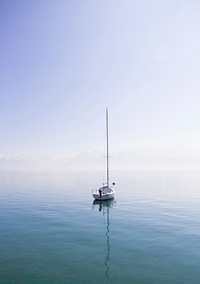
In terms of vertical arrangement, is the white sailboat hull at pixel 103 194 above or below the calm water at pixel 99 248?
above

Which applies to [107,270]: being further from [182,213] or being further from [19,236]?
[182,213]

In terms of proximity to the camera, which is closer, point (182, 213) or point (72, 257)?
point (72, 257)

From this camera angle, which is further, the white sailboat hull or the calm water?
the white sailboat hull

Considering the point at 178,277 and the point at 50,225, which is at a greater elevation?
the point at 50,225

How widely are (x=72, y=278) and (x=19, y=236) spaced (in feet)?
49.8

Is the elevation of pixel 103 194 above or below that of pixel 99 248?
above

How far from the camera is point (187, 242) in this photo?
1206 inches

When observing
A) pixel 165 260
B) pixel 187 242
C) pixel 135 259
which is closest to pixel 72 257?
pixel 135 259

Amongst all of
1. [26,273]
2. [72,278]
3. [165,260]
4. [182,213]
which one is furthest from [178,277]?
[182,213]

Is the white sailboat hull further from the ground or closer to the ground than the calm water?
further from the ground

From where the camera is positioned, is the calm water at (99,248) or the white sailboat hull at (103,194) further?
the white sailboat hull at (103,194)

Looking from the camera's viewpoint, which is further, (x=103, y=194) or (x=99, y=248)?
(x=103, y=194)

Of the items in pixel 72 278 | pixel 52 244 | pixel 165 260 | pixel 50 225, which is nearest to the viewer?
pixel 72 278

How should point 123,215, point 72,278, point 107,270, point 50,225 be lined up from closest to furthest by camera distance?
point 72,278 < point 107,270 < point 50,225 < point 123,215
